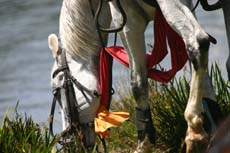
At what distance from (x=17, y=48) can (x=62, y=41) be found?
7190mm

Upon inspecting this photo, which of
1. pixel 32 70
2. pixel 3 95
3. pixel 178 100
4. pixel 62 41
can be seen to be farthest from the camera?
pixel 32 70

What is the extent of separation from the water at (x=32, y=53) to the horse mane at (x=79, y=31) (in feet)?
6.80

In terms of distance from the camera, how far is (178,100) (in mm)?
4922

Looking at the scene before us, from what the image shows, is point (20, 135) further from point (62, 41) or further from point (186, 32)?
point (186, 32)

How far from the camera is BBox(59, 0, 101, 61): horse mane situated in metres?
4.39

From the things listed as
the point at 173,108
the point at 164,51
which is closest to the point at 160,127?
the point at 173,108

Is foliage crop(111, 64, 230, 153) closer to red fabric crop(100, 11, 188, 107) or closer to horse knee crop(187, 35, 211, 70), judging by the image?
red fabric crop(100, 11, 188, 107)

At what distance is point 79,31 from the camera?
4.41m

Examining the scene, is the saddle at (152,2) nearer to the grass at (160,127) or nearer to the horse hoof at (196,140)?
the horse hoof at (196,140)

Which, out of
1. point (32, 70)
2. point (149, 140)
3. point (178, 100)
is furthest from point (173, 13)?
point (32, 70)

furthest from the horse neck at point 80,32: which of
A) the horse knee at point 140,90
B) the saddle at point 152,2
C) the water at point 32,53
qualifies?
the water at point 32,53

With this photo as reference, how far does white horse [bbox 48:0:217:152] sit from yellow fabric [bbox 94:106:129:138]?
0.06 m

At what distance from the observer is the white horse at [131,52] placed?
11.5 ft

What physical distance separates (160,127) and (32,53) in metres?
6.11
